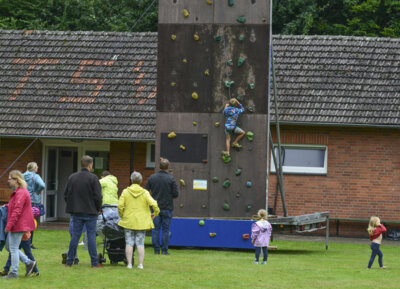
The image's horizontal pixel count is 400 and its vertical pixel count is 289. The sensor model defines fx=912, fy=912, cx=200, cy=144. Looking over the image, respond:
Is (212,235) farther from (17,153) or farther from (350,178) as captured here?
(17,153)

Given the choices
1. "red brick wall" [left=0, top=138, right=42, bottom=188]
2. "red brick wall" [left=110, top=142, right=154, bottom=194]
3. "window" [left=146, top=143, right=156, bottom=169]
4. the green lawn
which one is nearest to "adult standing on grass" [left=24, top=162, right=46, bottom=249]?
the green lawn

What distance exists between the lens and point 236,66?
19.6 metres

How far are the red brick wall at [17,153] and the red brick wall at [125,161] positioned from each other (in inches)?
87.4

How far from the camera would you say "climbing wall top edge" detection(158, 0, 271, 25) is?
64.3 feet

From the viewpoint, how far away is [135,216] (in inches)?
589

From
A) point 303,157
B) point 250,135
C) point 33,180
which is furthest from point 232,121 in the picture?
point 303,157

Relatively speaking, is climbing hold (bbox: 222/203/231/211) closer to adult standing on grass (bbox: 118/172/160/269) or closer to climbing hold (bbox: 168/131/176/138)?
climbing hold (bbox: 168/131/176/138)

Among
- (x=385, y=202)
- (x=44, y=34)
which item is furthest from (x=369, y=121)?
(x=44, y=34)

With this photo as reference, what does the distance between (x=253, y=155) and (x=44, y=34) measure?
38.6 feet

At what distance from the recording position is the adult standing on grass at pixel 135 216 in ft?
48.9

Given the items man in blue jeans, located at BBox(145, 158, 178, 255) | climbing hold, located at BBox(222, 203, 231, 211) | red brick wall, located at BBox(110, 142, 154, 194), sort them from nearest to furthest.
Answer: man in blue jeans, located at BBox(145, 158, 178, 255) < climbing hold, located at BBox(222, 203, 231, 211) < red brick wall, located at BBox(110, 142, 154, 194)

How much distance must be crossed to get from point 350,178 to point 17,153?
9.58m

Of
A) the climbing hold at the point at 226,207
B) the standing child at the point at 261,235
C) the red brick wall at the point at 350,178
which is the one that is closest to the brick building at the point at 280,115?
the red brick wall at the point at 350,178

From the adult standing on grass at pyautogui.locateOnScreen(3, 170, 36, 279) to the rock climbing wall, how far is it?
6.64 metres
